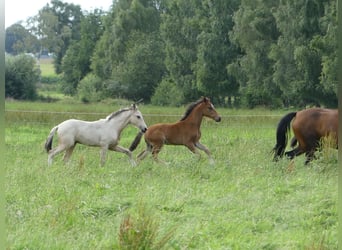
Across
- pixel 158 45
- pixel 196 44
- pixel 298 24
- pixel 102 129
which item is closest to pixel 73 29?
pixel 158 45

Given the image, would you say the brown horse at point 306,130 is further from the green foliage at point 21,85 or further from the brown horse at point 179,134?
the green foliage at point 21,85

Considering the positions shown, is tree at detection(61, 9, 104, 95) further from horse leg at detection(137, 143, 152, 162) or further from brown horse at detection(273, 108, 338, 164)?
brown horse at detection(273, 108, 338, 164)

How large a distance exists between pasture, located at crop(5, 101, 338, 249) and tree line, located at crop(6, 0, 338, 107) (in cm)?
1183

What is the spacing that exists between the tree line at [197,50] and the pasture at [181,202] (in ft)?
38.8

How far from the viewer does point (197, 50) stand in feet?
103

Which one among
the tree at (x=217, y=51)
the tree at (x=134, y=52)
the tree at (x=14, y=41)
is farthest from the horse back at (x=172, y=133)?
the tree at (x=134, y=52)

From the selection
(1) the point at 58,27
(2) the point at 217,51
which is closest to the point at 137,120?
(2) the point at 217,51

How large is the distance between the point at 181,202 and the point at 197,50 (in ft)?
87.4

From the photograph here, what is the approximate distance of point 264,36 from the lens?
25.7m

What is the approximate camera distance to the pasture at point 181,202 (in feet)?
12.7

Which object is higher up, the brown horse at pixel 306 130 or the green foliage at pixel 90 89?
the brown horse at pixel 306 130

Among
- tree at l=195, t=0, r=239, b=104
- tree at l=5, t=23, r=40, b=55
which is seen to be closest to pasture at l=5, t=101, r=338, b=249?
tree at l=5, t=23, r=40, b=55

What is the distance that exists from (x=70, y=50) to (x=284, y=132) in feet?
103

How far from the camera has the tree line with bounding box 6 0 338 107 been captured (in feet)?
73.2
